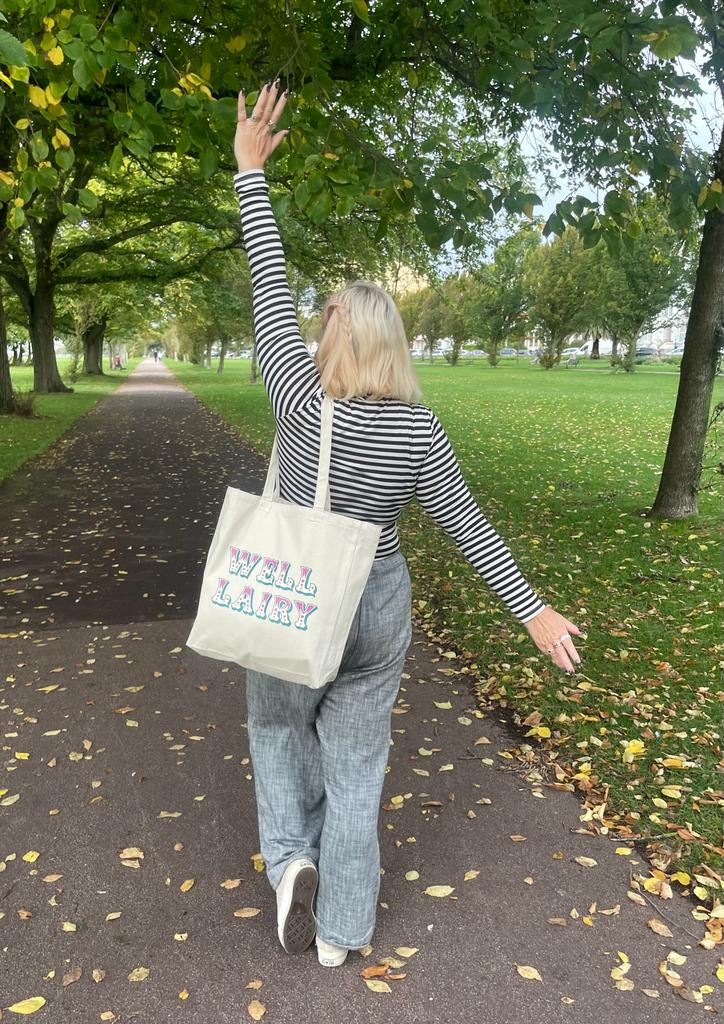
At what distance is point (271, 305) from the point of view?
223 centimetres

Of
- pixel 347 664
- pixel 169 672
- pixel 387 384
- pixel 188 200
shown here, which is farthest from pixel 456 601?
pixel 188 200

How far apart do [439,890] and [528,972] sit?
49 cm

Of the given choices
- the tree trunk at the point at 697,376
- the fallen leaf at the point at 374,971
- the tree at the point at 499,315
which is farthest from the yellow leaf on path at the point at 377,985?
the tree at the point at 499,315

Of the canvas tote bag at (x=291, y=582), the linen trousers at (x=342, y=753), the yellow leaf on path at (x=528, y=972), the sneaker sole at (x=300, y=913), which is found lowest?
the yellow leaf on path at (x=528, y=972)

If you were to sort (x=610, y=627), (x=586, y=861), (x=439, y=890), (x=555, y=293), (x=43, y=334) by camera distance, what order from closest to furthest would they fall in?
A: (x=439, y=890) → (x=586, y=861) → (x=610, y=627) → (x=43, y=334) → (x=555, y=293)

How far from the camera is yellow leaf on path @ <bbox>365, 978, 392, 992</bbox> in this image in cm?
242

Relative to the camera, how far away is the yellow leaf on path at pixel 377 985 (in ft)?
7.93

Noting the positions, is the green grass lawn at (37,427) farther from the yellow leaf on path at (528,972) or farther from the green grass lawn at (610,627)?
the yellow leaf on path at (528,972)

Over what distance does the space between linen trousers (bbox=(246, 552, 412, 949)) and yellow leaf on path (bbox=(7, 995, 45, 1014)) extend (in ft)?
2.59

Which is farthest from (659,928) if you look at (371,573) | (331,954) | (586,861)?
(371,573)

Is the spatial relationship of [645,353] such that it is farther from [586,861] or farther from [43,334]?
[586,861]


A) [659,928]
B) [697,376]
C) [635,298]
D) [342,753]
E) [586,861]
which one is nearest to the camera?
[342,753]

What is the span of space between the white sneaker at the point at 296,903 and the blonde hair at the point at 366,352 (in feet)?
5.15

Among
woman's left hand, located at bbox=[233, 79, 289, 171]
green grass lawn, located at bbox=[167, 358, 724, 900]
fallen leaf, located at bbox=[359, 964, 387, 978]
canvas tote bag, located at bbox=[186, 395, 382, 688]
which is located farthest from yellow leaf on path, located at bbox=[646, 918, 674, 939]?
woman's left hand, located at bbox=[233, 79, 289, 171]
